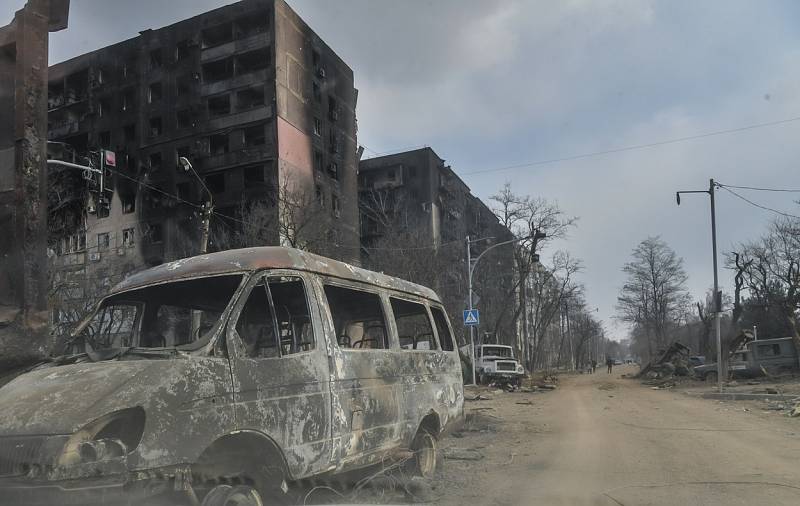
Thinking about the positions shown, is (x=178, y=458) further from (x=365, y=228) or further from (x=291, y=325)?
(x=365, y=228)

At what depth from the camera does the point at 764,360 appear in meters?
29.6

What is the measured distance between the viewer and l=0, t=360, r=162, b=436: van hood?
3207mm

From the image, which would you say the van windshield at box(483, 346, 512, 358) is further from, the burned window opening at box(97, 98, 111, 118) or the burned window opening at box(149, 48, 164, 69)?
the burned window opening at box(97, 98, 111, 118)

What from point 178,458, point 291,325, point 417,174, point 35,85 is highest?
point 417,174

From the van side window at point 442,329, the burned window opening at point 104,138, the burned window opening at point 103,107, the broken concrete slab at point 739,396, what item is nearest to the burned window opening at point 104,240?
the burned window opening at point 104,138

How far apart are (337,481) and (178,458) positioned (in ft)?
7.60

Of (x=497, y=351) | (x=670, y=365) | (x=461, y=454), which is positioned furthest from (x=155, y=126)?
(x=461, y=454)

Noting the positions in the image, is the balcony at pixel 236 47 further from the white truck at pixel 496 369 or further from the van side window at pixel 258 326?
the van side window at pixel 258 326

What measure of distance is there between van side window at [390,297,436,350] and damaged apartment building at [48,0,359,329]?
35.4 m

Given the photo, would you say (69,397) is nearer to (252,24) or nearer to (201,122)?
(201,122)

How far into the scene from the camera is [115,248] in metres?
46.3

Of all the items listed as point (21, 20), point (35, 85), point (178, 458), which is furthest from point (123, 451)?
point (21, 20)

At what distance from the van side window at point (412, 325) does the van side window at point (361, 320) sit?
0.31 m

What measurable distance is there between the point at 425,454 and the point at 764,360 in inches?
1130
